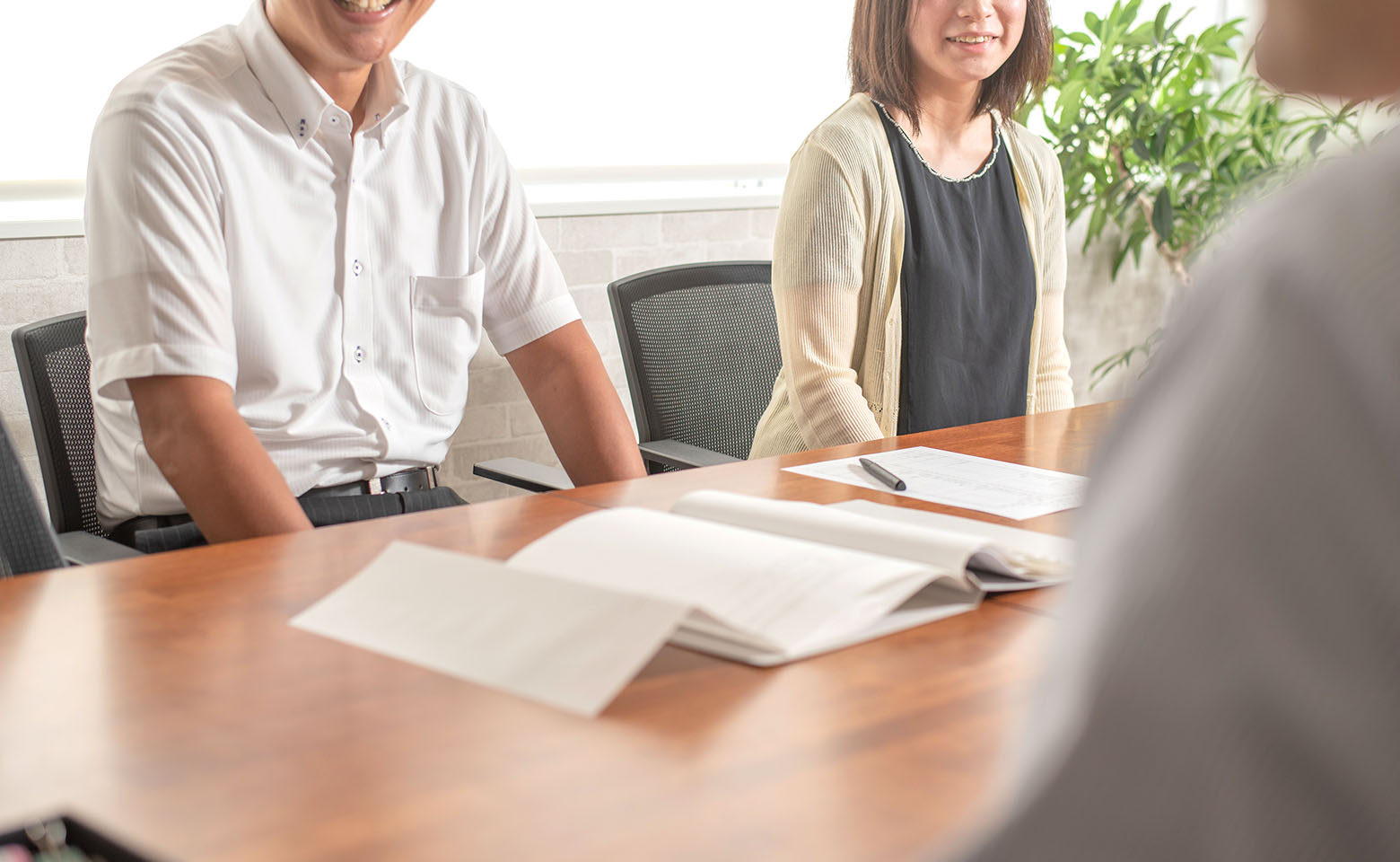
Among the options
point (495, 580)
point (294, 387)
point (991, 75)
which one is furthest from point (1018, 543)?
point (991, 75)

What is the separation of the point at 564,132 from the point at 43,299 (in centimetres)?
118

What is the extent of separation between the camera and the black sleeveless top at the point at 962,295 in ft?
6.65

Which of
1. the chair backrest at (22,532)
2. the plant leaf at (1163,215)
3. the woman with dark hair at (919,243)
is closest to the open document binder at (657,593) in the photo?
the chair backrest at (22,532)

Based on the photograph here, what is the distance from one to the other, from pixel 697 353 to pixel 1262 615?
1.91 m

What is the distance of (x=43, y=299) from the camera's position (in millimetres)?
2383

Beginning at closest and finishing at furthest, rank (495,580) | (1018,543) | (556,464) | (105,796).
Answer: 1. (105,796)
2. (495,580)
3. (1018,543)
4. (556,464)

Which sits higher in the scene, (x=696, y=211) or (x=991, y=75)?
(x=991, y=75)

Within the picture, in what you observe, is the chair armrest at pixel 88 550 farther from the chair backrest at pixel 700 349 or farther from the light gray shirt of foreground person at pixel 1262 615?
the light gray shirt of foreground person at pixel 1262 615

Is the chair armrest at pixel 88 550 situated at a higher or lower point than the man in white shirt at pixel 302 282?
lower

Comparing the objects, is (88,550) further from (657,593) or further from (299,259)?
(657,593)

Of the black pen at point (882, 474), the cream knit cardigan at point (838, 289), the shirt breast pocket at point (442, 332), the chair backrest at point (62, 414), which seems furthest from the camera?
the cream knit cardigan at point (838, 289)

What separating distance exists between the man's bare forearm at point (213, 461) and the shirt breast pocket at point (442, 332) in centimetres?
35

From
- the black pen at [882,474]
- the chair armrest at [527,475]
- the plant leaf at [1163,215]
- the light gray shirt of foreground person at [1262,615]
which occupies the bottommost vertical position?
the chair armrest at [527,475]

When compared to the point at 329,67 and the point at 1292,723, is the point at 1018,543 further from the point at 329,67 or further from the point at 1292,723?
the point at 329,67
